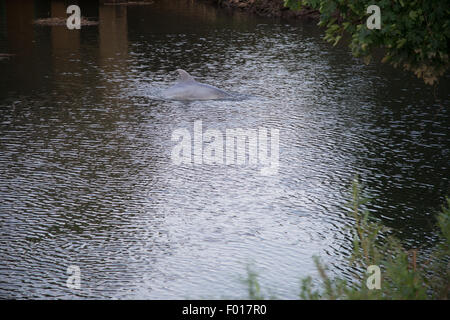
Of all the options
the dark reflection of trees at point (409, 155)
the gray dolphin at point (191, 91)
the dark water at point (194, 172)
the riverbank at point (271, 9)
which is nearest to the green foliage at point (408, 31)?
the dark reflection of trees at point (409, 155)

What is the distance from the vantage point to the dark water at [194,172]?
37.5 ft

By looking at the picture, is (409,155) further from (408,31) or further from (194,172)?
(408,31)

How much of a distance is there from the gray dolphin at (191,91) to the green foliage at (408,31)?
35.3ft

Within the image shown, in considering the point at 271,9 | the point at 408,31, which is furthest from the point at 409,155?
the point at 271,9

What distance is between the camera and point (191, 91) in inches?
907

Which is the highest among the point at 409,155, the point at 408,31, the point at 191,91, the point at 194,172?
the point at 408,31

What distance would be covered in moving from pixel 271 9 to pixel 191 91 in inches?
1017

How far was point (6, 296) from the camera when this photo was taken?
409 inches

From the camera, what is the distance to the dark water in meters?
11.4

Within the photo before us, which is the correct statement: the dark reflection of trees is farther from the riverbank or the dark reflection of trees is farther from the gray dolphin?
the riverbank

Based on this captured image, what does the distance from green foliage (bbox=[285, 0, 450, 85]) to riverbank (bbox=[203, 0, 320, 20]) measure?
32024 millimetres

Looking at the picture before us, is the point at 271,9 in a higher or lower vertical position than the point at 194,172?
higher

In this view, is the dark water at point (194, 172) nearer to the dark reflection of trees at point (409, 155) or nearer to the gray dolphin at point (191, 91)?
the dark reflection of trees at point (409, 155)
